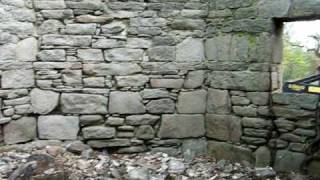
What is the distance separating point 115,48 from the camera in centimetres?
412

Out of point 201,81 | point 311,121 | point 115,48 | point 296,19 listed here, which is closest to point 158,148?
point 201,81

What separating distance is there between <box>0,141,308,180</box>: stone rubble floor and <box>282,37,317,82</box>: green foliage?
464 cm

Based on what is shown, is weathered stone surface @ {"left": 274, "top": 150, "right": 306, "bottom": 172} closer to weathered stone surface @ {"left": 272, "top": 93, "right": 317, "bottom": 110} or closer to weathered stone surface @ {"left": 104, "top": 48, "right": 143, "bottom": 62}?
weathered stone surface @ {"left": 272, "top": 93, "right": 317, "bottom": 110}

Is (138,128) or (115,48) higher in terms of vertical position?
(115,48)

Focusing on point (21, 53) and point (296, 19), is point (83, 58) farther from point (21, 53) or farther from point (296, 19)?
point (296, 19)

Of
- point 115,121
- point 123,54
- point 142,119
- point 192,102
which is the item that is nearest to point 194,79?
point 192,102

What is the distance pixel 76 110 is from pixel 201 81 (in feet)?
4.40

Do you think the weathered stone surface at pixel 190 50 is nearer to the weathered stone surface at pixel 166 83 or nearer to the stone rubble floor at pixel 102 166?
the weathered stone surface at pixel 166 83

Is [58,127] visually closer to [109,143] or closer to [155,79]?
[109,143]

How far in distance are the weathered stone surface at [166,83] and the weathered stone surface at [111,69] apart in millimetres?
199

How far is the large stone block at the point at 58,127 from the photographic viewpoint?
4051mm

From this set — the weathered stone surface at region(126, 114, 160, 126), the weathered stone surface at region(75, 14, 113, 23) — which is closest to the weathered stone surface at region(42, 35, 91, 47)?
the weathered stone surface at region(75, 14, 113, 23)

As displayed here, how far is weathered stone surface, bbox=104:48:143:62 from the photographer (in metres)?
4.12

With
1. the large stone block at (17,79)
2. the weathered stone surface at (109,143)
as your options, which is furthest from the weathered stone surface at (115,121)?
the large stone block at (17,79)
